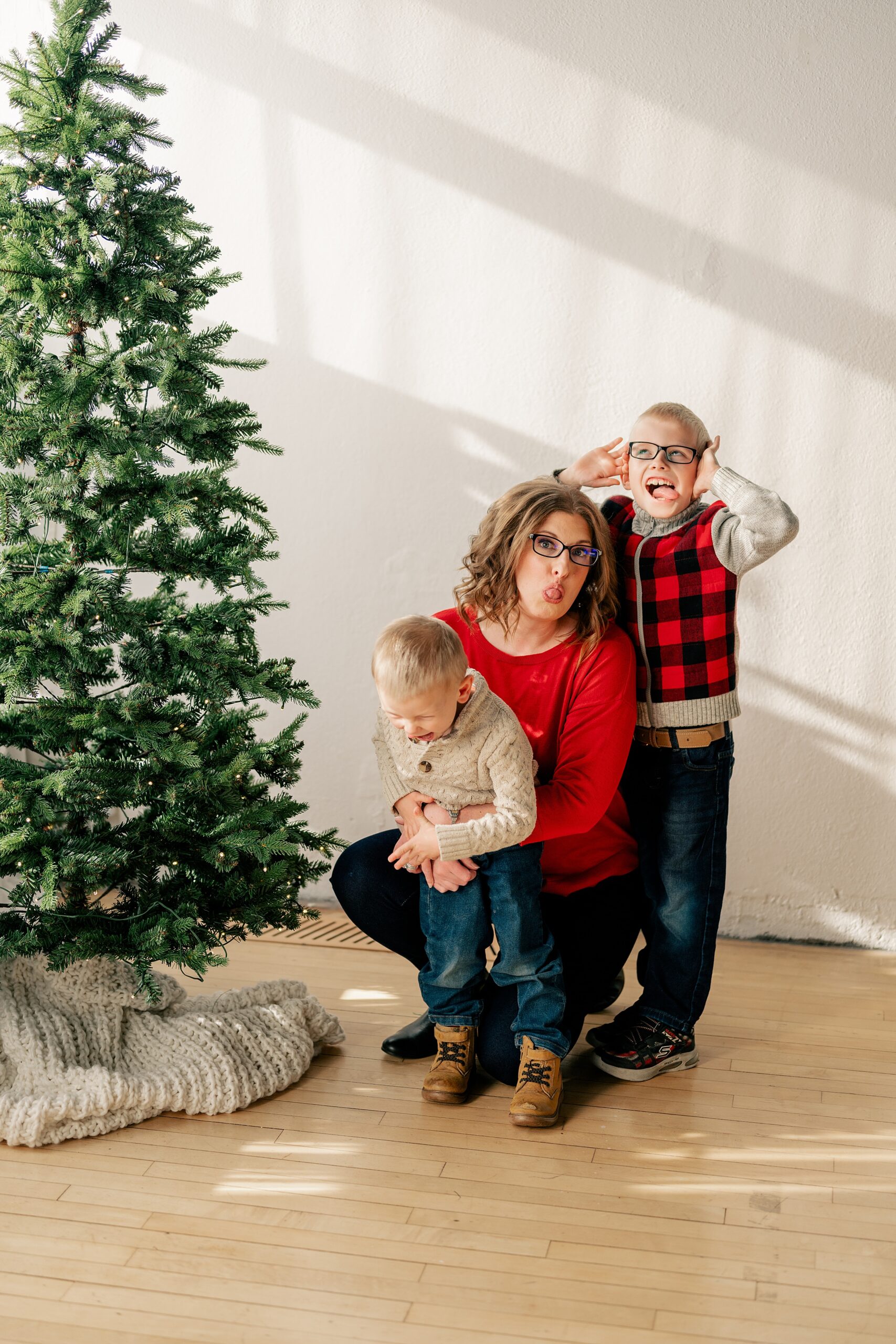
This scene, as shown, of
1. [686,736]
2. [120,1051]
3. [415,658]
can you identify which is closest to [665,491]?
[686,736]

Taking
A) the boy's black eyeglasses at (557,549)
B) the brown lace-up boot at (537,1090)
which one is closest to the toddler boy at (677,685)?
the boy's black eyeglasses at (557,549)

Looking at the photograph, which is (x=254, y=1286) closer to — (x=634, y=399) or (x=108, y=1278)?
(x=108, y=1278)

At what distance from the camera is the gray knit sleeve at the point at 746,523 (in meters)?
1.98

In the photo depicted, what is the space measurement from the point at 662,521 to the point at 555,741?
44cm

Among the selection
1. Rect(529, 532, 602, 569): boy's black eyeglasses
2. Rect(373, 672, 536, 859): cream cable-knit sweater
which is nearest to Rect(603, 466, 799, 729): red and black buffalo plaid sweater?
Rect(529, 532, 602, 569): boy's black eyeglasses

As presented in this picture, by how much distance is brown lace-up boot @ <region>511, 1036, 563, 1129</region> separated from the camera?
2.02 meters

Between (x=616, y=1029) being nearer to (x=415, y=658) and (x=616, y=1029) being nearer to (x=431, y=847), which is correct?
(x=431, y=847)

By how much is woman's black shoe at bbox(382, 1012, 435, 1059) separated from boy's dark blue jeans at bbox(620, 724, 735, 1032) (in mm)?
422

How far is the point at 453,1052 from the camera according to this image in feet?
7.04

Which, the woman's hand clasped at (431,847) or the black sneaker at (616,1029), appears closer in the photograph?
the woman's hand clasped at (431,847)

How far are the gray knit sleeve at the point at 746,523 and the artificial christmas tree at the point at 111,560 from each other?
81 cm

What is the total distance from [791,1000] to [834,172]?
1994 mm

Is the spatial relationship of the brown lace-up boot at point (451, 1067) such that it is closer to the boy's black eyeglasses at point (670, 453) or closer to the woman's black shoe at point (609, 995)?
the woman's black shoe at point (609, 995)

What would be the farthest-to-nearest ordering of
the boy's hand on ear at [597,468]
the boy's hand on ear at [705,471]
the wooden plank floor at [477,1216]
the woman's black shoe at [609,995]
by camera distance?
the woman's black shoe at [609,995] → the boy's hand on ear at [597,468] → the boy's hand on ear at [705,471] → the wooden plank floor at [477,1216]
